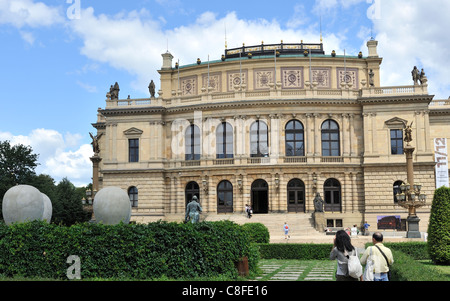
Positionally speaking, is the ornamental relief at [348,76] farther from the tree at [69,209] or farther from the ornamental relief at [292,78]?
the tree at [69,209]

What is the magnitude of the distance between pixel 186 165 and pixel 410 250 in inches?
1333

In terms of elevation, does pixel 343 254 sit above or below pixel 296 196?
below

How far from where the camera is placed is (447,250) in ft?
75.5

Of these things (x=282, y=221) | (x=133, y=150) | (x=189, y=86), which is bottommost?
(x=282, y=221)

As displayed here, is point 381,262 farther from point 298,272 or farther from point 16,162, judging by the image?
point 16,162

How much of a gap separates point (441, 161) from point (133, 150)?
35.3 metres

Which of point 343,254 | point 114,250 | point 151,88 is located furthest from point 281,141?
point 343,254

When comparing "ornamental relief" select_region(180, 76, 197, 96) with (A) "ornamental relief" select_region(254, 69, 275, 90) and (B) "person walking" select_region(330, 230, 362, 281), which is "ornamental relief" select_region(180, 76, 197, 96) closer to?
(A) "ornamental relief" select_region(254, 69, 275, 90)

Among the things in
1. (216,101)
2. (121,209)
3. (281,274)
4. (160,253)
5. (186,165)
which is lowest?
(281,274)

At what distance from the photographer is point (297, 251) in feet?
94.2

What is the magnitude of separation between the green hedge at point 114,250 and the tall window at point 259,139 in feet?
122

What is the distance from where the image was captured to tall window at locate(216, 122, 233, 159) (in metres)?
56.0
